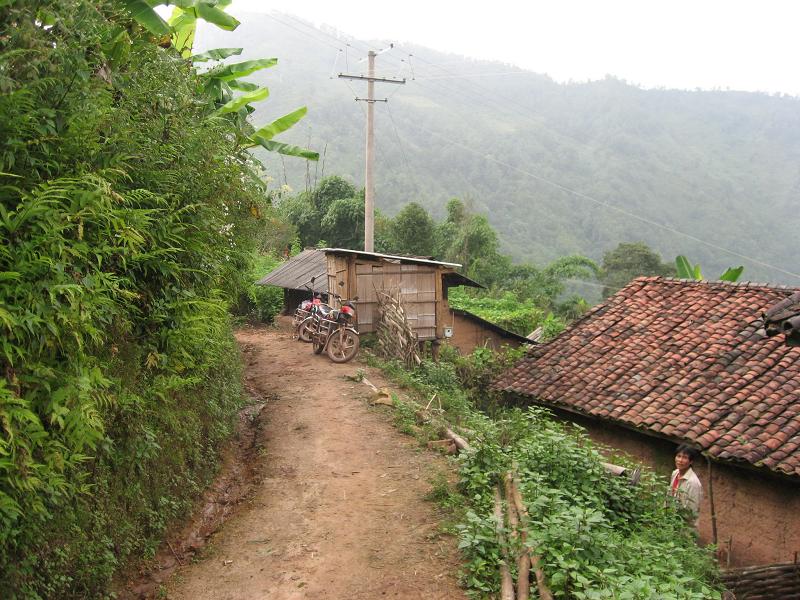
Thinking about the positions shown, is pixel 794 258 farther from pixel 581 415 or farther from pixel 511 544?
pixel 511 544

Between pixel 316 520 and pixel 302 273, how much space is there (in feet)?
45.5

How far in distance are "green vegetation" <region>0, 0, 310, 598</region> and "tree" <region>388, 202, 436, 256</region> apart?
25187 millimetres

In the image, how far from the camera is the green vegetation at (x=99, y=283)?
3.22 m

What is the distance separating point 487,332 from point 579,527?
14.0 meters

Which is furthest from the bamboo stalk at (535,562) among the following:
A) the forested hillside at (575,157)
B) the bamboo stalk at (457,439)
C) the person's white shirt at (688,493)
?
the forested hillside at (575,157)

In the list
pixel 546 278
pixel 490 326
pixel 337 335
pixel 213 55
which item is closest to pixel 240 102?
pixel 213 55

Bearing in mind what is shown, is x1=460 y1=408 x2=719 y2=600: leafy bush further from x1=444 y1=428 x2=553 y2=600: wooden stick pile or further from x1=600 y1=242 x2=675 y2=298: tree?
x1=600 y1=242 x2=675 y2=298: tree

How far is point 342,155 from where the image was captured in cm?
6975

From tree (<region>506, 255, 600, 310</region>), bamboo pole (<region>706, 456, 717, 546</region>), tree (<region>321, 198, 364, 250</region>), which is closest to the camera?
bamboo pole (<region>706, 456, 717, 546</region>)

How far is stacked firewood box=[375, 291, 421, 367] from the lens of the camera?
13547 millimetres

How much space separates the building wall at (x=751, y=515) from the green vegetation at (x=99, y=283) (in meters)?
6.98

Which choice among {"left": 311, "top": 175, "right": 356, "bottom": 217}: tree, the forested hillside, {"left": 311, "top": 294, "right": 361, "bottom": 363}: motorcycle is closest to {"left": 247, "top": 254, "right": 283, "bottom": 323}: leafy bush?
{"left": 311, "top": 294, "right": 361, "bottom": 363}: motorcycle

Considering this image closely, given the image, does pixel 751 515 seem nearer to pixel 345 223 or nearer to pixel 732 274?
pixel 732 274

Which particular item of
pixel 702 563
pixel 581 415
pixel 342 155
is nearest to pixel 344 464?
pixel 702 563
